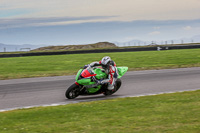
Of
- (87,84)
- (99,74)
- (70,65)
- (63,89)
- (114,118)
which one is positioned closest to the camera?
(114,118)

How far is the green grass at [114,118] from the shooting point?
254 inches

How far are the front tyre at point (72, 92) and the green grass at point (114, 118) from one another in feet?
4.44

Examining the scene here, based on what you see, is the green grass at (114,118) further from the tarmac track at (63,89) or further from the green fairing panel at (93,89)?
the tarmac track at (63,89)

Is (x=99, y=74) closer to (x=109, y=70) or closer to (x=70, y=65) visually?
(x=109, y=70)

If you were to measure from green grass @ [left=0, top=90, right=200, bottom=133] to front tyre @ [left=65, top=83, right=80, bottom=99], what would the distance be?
53.3 inches

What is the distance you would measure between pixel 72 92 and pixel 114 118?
364cm

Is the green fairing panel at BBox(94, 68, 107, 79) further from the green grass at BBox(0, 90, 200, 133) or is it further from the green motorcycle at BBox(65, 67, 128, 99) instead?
the green grass at BBox(0, 90, 200, 133)

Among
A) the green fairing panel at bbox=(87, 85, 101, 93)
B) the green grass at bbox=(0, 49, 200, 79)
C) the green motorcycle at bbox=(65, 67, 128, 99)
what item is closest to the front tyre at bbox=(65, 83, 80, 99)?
the green motorcycle at bbox=(65, 67, 128, 99)

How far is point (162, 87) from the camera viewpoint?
1291cm

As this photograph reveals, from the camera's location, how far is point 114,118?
24.2ft

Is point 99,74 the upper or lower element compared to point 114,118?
upper

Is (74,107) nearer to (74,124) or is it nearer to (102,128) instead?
(74,124)

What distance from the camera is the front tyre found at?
10665 millimetres

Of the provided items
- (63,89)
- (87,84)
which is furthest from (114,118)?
(63,89)
